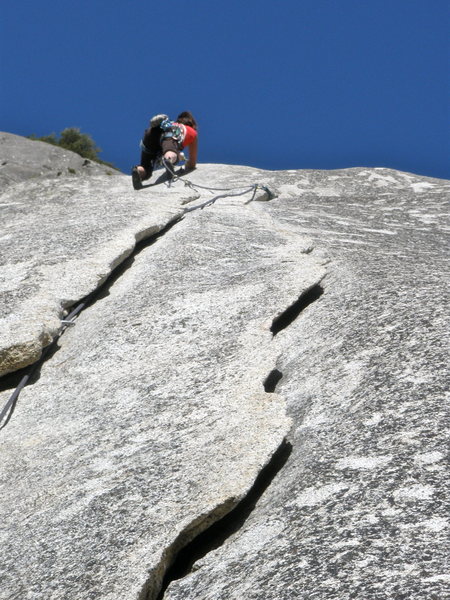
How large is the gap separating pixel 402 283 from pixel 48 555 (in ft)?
15.3

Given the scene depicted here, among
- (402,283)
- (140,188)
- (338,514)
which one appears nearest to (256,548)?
(338,514)

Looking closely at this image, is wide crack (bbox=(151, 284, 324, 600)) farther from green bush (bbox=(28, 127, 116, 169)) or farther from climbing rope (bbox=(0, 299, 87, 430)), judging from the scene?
green bush (bbox=(28, 127, 116, 169))

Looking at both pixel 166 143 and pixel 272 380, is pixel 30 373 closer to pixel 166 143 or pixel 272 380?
pixel 272 380

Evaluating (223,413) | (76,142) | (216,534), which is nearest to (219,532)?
(216,534)

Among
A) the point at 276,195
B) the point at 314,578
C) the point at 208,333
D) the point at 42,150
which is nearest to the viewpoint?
the point at 314,578

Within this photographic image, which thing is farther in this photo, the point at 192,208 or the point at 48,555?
the point at 192,208

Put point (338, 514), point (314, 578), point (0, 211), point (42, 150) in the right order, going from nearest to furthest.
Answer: point (314, 578) → point (338, 514) → point (0, 211) → point (42, 150)

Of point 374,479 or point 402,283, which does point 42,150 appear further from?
point 374,479

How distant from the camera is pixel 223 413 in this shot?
701 cm

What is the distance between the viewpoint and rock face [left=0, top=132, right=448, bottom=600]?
521cm

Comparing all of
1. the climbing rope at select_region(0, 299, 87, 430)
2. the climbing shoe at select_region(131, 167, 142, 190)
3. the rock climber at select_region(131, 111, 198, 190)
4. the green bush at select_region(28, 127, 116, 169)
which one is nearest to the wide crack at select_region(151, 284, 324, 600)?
the climbing rope at select_region(0, 299, 87, 430)

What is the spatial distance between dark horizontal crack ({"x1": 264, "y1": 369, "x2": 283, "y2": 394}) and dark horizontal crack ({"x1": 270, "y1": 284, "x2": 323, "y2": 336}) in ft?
2.78

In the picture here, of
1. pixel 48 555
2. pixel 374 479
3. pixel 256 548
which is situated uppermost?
pixel 374 479

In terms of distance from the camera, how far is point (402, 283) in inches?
350
